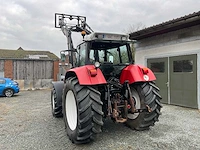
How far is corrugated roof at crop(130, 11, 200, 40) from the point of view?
6.43 metres

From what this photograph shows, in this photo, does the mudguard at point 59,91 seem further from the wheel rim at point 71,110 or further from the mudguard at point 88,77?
the mudguard at point 88,77

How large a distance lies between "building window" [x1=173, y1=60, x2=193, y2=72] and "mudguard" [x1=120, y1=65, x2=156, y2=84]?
366 cm

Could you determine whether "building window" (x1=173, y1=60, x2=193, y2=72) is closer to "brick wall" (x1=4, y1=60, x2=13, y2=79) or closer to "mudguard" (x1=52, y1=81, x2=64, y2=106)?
"mudguard" (x1=52, y1=81, x2=64, y2=106)

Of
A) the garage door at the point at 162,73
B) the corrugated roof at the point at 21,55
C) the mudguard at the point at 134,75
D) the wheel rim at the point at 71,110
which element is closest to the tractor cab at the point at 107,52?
the mudguard at the point at 134,75

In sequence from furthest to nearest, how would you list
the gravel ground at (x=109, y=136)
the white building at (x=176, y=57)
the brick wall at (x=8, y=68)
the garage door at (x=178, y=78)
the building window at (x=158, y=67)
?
the brick wall at (x=8, y=68)
the building window at (x=158, y=67)
the garage door at (x=178, y=78)
the white building at (x=176, y=57)
the gravel ground at (x=109, y=136)

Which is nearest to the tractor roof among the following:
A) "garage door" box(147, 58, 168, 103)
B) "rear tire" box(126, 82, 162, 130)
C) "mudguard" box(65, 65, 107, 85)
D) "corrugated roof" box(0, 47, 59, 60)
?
"mudguard" box(65, 65, 107, 85)

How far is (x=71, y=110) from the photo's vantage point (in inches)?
163

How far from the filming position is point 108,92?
3818mm

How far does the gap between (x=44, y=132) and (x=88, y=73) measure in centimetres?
198

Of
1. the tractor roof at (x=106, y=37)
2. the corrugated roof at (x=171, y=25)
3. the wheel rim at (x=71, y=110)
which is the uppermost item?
the corrugated roof at (x=171, y=25)

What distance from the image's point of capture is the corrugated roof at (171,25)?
6.43 m

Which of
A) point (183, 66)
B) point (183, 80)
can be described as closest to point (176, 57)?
point (183, 66)

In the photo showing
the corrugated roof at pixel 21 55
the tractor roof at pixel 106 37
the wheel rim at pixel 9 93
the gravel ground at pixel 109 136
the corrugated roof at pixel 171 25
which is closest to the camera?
→ the gravel ground at pixel 109 136

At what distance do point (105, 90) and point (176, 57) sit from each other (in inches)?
193
